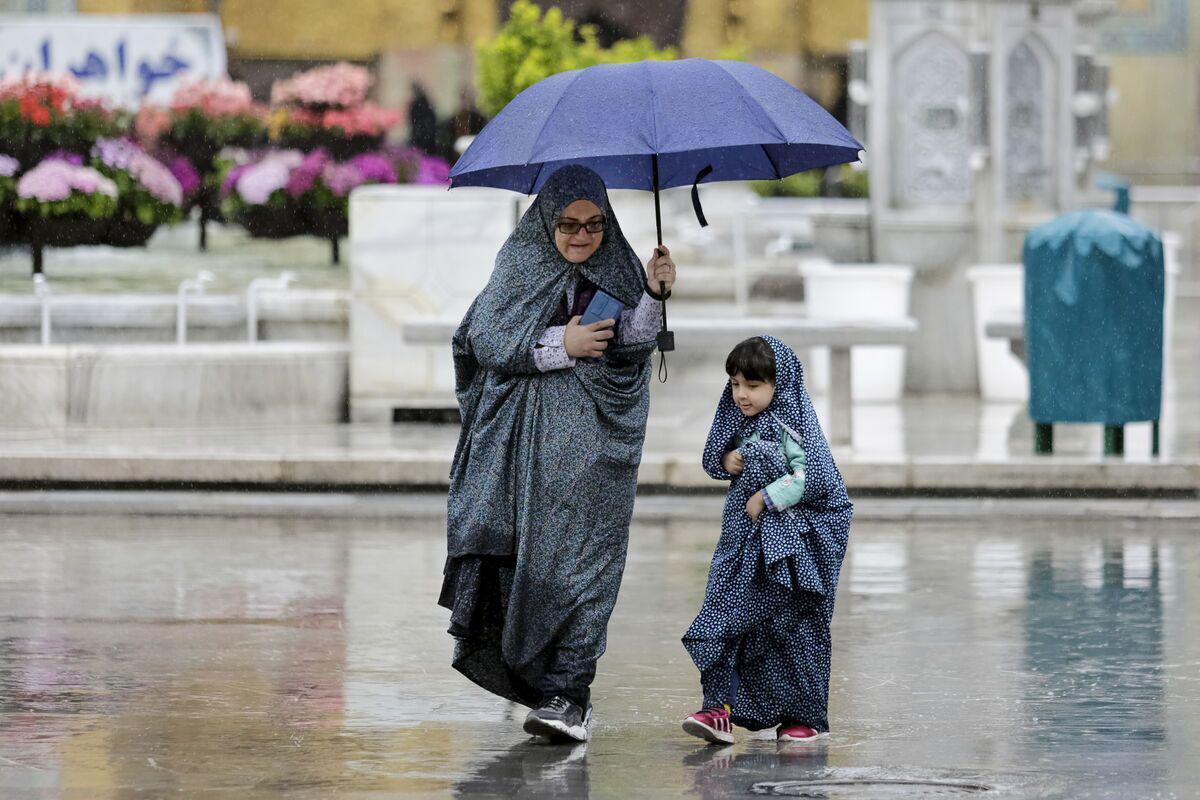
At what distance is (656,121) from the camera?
660 cm

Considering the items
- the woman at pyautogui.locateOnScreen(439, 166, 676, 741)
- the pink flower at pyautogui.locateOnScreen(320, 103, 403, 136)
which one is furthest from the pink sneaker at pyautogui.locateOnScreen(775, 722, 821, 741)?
the pink flower at pyautogui.locateOnScreen(320, 103, 403, 136)

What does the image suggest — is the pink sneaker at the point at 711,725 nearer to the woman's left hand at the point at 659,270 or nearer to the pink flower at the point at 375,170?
the woman's left hand at the point at 659,270

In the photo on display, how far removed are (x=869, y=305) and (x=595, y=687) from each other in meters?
10.4

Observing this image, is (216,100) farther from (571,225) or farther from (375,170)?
(571,225)

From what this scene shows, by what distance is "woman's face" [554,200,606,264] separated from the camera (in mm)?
→ 6688

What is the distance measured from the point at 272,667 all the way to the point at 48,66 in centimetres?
1652

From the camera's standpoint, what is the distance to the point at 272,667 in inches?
311

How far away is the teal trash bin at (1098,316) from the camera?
13000mm

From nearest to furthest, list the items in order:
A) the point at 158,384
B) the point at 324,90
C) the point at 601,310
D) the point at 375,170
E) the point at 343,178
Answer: the point at 601,310, the point at 158,384, the point at 375,170, the point at 343,178, the point at 324,90

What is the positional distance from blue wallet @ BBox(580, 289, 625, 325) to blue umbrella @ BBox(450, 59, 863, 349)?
0.26 metres

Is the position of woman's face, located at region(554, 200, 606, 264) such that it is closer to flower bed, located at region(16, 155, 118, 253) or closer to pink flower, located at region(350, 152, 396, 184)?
flower bed, located at region(16, 155, 118, 253)

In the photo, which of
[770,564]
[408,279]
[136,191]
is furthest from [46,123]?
[770,564]

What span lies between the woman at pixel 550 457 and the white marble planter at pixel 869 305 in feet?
36.1

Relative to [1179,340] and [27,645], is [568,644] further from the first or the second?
[1179,340]
